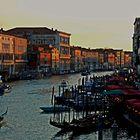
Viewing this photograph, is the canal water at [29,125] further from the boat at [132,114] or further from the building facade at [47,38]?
the building facade at [47,38]

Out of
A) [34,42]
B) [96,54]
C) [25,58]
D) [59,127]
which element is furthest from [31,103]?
[96,54]

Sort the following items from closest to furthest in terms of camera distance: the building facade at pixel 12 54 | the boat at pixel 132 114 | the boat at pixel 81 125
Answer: the boat at pixel 132 114
the boat at pixel 81 125
the building facade at pixel 12 54

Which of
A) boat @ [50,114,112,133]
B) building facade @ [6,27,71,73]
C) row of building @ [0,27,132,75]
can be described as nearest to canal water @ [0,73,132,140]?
boat @ [50,114,112,133]

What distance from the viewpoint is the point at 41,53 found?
78625 mm

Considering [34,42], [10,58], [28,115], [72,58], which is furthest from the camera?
[72,58]

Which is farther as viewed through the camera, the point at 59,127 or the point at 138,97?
the point at 138,97

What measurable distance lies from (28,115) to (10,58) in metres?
40.5

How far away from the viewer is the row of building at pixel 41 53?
66625 mm

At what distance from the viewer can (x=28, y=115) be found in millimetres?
27047

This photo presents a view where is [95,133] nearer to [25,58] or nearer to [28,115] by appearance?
[28,115]

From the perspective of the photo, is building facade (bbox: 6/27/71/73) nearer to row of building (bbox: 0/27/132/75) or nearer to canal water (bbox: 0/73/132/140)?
row of building (bbox: 0/27/132/75)

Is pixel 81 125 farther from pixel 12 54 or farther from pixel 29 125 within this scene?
pixel 12 54

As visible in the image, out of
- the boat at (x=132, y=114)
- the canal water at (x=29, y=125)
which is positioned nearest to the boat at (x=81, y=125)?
the canal water at (x=29, y=125)

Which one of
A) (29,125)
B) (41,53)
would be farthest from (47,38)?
(29,125)
